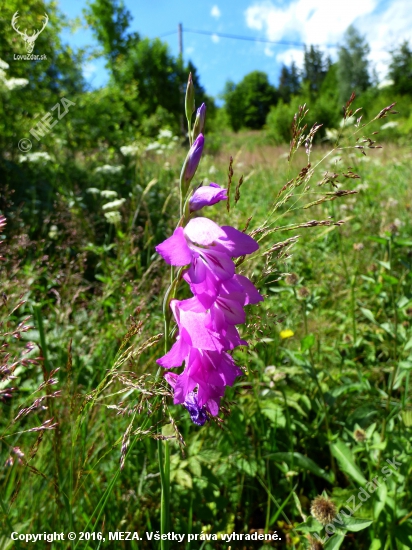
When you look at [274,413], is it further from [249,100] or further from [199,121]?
[249,100]

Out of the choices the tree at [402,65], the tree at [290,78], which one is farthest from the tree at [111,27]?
the tree at [290,78]

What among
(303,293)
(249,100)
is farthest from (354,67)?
(303,293)

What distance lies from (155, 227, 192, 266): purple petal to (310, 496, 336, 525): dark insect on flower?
110 centimetres

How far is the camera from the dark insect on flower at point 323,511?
1233 millimetres

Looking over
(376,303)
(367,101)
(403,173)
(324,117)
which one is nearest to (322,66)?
(367,101)

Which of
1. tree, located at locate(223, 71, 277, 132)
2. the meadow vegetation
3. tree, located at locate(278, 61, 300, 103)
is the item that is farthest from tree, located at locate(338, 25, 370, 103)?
the meadow vegetation

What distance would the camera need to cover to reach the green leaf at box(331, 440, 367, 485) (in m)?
1.46

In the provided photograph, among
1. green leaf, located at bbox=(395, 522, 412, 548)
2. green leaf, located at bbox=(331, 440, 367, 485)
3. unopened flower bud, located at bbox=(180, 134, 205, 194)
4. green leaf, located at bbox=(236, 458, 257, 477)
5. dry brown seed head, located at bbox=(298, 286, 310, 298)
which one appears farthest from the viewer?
dry brown seed head, located at bbox=(298, 286, 310, 298)

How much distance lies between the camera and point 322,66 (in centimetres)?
7306

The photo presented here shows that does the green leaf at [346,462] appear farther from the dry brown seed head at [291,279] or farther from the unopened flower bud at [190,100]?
the unopened flower bud at [190,100]

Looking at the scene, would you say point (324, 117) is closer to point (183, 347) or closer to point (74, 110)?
point (74, 110)

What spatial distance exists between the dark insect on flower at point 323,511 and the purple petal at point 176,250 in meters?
1.10

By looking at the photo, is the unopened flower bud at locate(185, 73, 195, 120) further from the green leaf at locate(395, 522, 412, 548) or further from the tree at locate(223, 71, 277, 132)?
the tree at locate(223, 71, 277, 132)

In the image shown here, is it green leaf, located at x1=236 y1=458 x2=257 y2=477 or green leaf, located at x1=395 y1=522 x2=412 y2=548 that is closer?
green leaf, located at x1=395 y1=522 x2=412 y2=548
